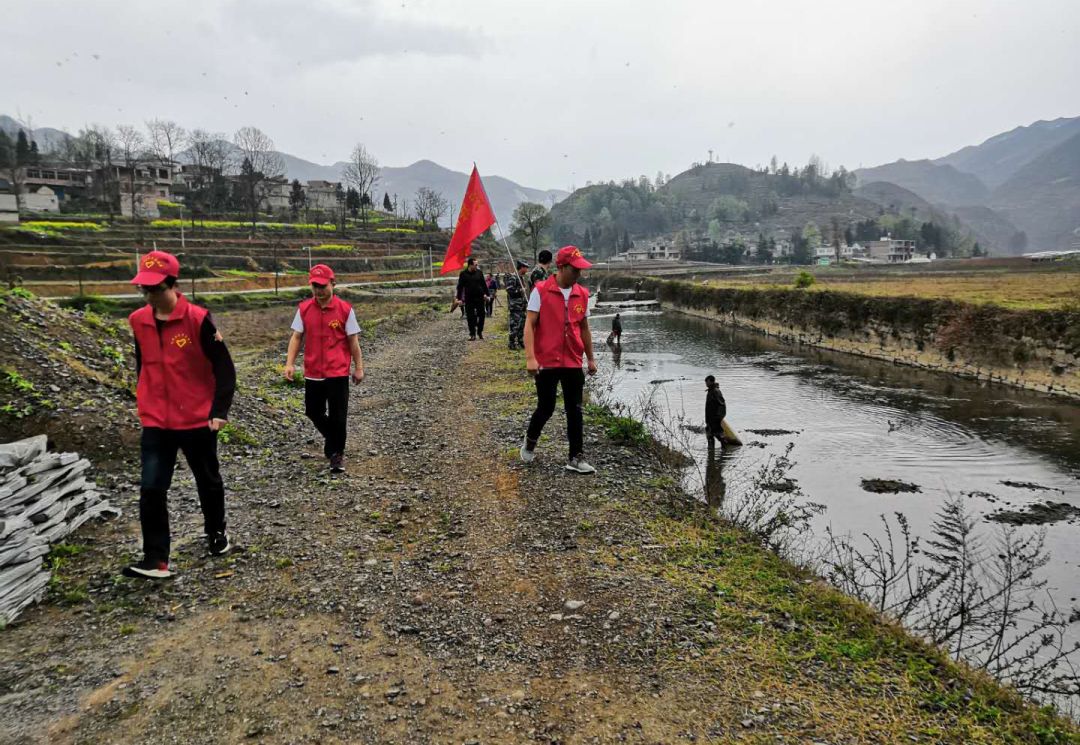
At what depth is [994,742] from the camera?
3301 millimetres

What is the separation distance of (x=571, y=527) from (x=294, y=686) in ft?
9.14

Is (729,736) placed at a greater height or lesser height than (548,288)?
lesser

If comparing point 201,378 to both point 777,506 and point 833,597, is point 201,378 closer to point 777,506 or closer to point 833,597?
point 833,597

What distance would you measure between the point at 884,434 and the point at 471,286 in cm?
1063

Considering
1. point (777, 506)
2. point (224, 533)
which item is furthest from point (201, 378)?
point (777, 506)

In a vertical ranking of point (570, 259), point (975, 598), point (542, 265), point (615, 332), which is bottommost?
point (975, 598)

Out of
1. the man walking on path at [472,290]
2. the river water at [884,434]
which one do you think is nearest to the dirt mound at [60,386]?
the river water at [884,434]

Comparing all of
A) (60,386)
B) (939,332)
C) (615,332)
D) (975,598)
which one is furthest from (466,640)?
(939,332)

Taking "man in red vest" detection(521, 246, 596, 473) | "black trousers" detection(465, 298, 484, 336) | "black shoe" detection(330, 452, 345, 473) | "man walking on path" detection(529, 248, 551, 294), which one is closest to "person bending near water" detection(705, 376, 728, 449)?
"man walking on path" detection(529, 248, 551, 294)

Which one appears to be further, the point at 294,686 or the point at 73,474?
the point at 73,474

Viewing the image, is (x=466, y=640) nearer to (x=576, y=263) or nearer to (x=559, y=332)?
(x=559, y=332)

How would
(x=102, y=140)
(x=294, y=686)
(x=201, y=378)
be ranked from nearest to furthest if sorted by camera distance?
(x=294, y=686), (x=201, y=378), (x=102, y=140)

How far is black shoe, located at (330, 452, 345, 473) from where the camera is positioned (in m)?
6.85

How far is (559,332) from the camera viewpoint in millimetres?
6449
